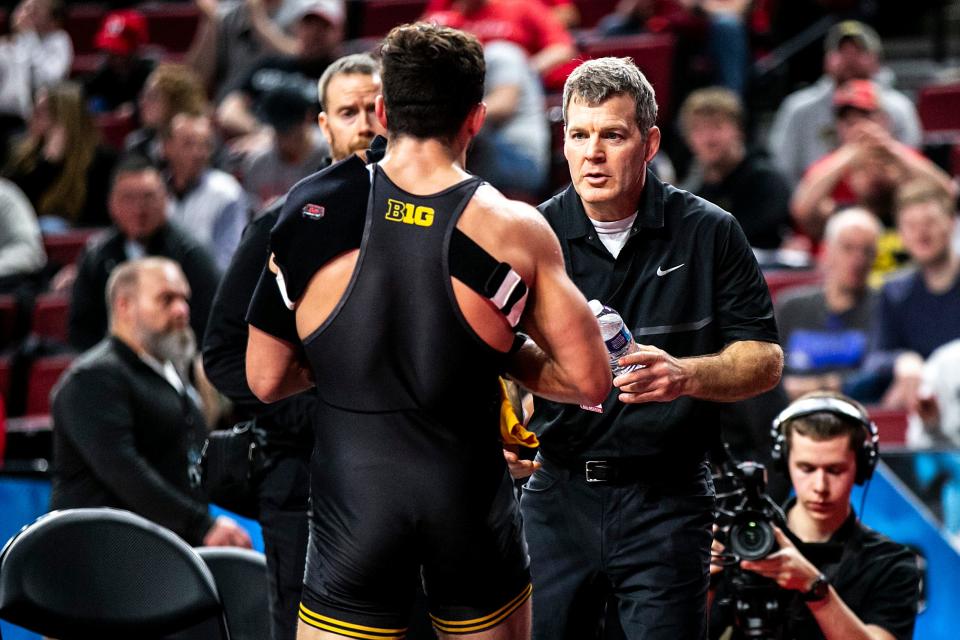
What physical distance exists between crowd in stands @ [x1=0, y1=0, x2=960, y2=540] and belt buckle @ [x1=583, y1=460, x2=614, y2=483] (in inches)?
122

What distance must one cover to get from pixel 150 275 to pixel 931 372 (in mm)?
3291

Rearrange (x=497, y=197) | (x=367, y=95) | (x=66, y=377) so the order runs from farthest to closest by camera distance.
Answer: (x=66, y=377) < (x=367, y=95) < (x=497, y=197)

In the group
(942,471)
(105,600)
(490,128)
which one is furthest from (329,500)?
(490,128)

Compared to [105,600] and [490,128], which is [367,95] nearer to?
[105,600]

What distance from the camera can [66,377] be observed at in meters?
5.47

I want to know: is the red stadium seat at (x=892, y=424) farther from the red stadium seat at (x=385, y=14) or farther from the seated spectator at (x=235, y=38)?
the red stadium seat at (x=385, y=14)

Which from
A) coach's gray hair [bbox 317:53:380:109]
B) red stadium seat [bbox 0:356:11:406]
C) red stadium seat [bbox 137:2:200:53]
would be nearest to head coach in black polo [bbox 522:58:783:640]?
coach's gray hair [bbox 317:53:380:109]

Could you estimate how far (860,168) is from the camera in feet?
25.7

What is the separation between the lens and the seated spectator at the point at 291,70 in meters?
9.02

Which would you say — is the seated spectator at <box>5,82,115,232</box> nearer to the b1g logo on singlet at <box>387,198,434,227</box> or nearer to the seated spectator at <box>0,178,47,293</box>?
the seated spectator at <box>0,178,47,293</box>

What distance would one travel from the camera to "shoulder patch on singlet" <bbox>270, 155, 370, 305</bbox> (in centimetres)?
297

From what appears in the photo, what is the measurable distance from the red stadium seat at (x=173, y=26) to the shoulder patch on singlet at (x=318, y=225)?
29.8ft

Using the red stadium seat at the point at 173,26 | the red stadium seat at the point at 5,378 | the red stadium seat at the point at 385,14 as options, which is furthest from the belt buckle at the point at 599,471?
the red stadium seat at the point at 173,26

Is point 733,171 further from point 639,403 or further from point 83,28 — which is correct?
point 83,28
